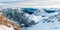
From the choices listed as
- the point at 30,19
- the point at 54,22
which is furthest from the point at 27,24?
the point at 54,22

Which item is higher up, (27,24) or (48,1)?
(48,1)

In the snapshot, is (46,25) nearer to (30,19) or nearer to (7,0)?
(30,19)

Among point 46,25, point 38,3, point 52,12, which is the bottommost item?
point 46,25

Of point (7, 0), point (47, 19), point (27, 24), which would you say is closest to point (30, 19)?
point (27, 24)

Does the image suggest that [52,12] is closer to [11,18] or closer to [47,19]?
[47,19]

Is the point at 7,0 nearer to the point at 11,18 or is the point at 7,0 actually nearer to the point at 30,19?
the point at 11,18

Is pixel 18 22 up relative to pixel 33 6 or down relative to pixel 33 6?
down

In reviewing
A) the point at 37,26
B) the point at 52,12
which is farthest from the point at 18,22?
the point at 52,12
